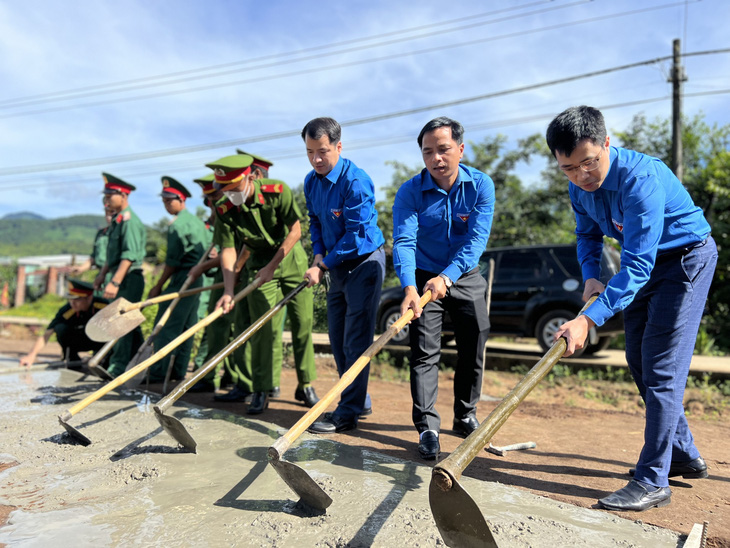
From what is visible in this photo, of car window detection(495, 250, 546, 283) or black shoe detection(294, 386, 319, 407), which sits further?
car window detection(495, 250, 546, 283)

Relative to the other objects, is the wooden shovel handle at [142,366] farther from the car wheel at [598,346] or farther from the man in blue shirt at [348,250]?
the car wheel at [598,346]

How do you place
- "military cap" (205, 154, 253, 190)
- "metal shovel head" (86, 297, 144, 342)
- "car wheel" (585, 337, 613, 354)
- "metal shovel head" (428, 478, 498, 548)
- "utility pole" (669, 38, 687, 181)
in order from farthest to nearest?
"utility pole" (669, 38, 687, 181) → "car wheel" (585, 337, 613, 354) → "metal shovel head" (86, 297, 144, 342) → "military cap" (205, 154, 253, 190) → "metal shovel head" (428, 478, 498, 548)

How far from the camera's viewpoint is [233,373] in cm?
523

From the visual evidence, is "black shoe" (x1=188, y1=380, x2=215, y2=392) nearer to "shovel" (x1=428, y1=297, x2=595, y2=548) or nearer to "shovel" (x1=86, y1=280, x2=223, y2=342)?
"shovel" (x1=86, y1=280, x2=223, y2=342)

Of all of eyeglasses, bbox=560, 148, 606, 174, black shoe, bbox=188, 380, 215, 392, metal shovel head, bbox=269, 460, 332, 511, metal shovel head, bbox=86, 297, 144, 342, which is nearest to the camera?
metal shovel head, bbox=269, 460, 332, 511

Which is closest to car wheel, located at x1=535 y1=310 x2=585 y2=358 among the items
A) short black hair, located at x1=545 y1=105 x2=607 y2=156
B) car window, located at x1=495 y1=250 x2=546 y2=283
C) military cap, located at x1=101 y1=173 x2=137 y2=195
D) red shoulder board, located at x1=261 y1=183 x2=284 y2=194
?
car window, located at x1=495 y1=250 x2=546 y2=283

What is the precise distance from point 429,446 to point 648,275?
58.4 inches

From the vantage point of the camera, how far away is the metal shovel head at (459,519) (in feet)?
6.22

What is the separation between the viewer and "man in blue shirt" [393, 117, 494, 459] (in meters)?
3.34

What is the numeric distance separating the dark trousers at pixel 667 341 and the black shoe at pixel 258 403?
2.59 metres

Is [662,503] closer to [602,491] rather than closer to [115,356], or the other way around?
[602,491]

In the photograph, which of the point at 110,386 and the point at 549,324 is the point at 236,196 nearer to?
the point at 110,386

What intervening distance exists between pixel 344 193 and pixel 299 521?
226 centimetres

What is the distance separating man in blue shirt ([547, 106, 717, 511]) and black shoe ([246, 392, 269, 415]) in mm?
2494
